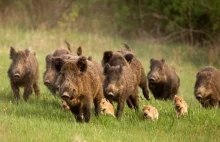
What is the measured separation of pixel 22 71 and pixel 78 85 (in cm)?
327

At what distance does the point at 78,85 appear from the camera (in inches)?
420

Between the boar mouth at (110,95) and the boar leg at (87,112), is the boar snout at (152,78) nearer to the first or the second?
the boar mouth at (110,95)

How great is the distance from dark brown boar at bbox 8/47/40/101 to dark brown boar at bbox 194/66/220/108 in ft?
13.4

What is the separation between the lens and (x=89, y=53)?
25.6 meters

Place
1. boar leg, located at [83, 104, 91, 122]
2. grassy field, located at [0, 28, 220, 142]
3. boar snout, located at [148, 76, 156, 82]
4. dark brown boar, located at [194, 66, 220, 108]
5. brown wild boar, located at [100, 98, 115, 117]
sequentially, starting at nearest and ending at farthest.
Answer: grassy field, located at [0, 28, 220, 142] → boar leg, located at [83, 104, 91, 122] → brown wild boar, located at [100, 98, 115, 117] → dark brown boar, located at [194, 66, 220, 108] → boar snout, located at [148, 76, 156, 82]

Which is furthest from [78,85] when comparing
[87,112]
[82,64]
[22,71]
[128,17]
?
[128,17]

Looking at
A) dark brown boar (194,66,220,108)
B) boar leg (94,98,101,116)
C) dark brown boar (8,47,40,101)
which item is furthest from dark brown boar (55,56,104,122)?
dark brown boar (194,66,220,108)

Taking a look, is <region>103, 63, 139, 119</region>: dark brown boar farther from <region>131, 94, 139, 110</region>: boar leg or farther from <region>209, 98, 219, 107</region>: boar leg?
<region>209, 98, 219, 107</region>: boar leg

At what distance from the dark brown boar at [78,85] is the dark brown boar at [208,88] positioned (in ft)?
13.8

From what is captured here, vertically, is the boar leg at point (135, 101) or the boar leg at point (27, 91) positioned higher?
the boar leg at point (27, 91)

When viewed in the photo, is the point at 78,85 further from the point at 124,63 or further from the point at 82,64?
the point at 124,63

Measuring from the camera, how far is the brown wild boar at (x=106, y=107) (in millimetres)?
11909

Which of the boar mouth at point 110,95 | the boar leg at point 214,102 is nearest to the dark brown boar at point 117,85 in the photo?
the boar mouth at point 110,95

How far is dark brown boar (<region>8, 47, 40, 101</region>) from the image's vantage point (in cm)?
1346
